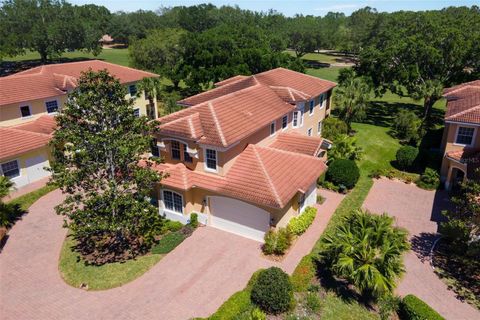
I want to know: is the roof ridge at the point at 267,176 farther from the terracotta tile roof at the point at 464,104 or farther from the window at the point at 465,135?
the window at the point at 465,135

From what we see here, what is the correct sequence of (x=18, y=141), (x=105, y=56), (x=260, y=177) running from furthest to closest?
(x=105, y=56), (x=18, y=141), (x=260, y=177)

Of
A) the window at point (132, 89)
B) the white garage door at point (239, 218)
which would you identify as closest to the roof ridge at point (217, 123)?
the white garage door at point (239, 218)

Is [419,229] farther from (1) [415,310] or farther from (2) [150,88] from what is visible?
(2) [150,88]

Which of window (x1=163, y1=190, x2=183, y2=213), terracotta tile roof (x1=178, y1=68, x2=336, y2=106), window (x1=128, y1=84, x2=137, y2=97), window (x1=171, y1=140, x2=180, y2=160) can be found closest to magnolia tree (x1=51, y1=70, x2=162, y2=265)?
window (x1=163, y1=190, x2=183, y2=213)

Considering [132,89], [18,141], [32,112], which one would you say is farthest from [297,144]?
[32,112]

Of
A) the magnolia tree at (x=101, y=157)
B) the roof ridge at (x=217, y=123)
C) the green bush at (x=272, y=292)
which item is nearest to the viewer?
the green bush at (x=272, y=292)

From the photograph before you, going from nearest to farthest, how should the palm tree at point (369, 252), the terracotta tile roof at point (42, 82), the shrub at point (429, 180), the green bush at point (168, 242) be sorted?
the palm tree at point (369, 252), the green bush at point (168, 242), the shrub at point (429, 180), the terracotta tile roof at point (42, 82)

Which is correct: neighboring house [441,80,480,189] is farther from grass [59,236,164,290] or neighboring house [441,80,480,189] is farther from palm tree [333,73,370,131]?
grass [59,236,164,290]
